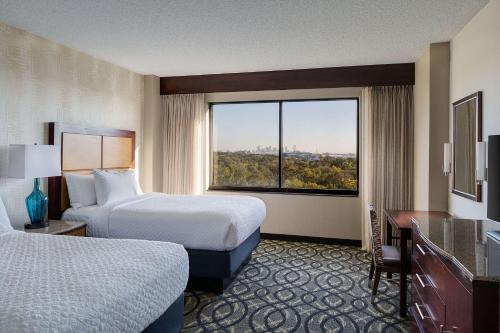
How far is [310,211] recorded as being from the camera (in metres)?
5.38

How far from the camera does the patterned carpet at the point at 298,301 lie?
278 centimetres

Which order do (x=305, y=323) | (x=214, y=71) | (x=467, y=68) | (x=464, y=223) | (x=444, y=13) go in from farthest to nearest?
(x=214, y=71) → (x=467, y=68) → (x=444, y=13) → (x=305, y=323) → (x=464, y=223)

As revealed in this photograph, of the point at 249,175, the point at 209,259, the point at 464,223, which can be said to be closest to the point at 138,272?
the point at 209,259

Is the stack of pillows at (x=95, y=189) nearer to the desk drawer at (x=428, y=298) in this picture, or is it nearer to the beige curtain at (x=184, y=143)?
the beige curtain at (x=184, y=143)

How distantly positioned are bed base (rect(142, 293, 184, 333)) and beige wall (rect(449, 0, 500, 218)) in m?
2.53

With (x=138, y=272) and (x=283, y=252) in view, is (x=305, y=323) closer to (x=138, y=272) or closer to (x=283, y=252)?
(x=138, y=272)

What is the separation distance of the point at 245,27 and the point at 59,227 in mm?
2653

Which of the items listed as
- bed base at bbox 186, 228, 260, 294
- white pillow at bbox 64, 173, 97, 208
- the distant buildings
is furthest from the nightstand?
the distant buildings

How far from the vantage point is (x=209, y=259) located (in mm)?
3277

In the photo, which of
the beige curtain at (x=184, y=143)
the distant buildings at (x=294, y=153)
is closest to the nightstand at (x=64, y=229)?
the beige curtain at (x=184, y=143)

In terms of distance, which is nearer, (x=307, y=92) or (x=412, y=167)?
(x=412, y=167)

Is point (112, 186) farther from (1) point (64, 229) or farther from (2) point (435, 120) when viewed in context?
(2) point (435, 120)

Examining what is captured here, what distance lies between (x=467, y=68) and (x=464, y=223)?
1.64 meters

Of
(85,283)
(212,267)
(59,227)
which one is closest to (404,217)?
(212,267)
